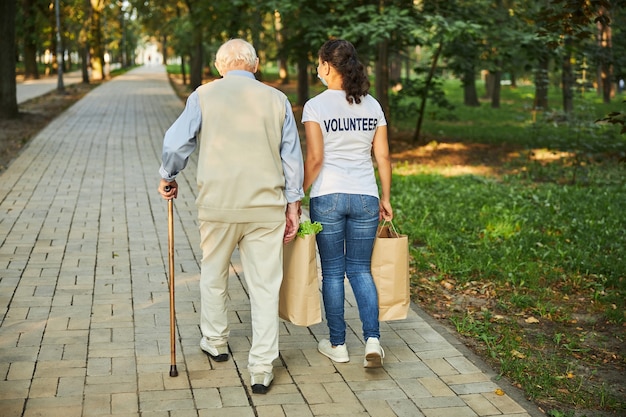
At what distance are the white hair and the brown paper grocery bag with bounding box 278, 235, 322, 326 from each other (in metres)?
0.99

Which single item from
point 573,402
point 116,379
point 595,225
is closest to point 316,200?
point 116,379

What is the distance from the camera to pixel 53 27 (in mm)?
43781

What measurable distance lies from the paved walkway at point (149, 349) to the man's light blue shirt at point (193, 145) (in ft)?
3.64

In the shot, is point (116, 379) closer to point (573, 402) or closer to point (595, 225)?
point (573, 402)

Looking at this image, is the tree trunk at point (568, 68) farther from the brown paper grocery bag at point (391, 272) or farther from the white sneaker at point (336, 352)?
the white sneaker at point (336, 352)

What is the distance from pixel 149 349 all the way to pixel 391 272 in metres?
1.58

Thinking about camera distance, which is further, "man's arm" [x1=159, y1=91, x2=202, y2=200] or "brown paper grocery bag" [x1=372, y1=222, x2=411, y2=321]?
"brown paper grocery bag" [x1=372, y1=222, x2=411, y2=321]

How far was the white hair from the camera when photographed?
448 cm

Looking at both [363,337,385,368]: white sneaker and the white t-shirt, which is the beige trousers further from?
[363,337,385,368]: white sneaker

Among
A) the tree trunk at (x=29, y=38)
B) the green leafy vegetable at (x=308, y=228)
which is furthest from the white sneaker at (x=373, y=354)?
the tree trunk at (x=29, y=38)

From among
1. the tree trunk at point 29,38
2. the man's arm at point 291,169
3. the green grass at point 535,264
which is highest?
the tree trunk at point 29,38

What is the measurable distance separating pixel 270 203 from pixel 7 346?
203 cm

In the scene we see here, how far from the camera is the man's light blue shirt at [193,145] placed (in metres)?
4.41

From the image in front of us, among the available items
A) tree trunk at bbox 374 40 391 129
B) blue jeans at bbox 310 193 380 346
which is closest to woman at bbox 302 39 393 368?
blue jeans at bbox 310 193 380 346
